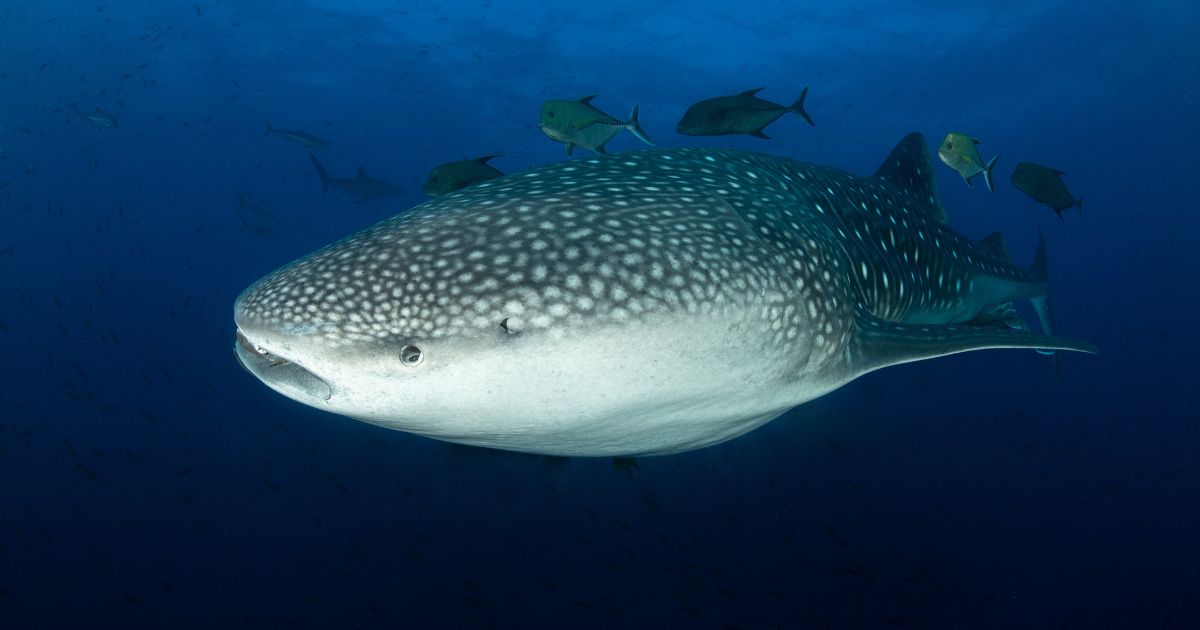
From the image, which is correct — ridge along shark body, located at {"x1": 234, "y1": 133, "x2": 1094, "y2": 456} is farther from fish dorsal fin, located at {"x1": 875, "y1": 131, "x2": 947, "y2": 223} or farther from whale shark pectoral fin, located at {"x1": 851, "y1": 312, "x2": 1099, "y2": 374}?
fish dorsal fin, located at {"x1": 875, "y1": 131, "x2": 947, "y2": 223}

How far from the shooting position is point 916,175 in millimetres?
6297

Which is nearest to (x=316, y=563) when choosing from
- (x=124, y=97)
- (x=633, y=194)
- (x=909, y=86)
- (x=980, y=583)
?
(x=633, y=194)

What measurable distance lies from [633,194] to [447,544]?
1201 cm

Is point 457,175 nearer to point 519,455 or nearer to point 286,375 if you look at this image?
point 519,455

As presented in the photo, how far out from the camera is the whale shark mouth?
2.26 metres

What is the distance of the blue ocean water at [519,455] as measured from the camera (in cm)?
1270

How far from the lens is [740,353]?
8.97ft

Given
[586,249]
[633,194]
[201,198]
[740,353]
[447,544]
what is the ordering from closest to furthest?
[586,249] → [740,353] → [633,194] → [447,544] → [201,198]

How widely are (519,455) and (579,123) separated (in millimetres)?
3837

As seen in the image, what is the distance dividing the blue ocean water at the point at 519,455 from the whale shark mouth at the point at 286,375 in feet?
6.40

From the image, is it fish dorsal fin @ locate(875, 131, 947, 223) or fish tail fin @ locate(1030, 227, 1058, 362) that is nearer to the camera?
fish dorsal fin @ locate(875, 131, 947, 223)

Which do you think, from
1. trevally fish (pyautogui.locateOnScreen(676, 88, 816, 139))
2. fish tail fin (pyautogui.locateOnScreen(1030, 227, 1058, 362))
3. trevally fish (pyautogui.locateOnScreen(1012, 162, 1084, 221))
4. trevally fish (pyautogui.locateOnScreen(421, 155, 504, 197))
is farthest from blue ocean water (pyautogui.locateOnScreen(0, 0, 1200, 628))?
trevally fish (pyautogui.locateOnScreen(1012, 162, 1084, 221))

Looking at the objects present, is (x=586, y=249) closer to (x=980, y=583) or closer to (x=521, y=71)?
(x=980, y=583)

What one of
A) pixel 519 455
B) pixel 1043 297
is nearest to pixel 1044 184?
pixel 1043 297
